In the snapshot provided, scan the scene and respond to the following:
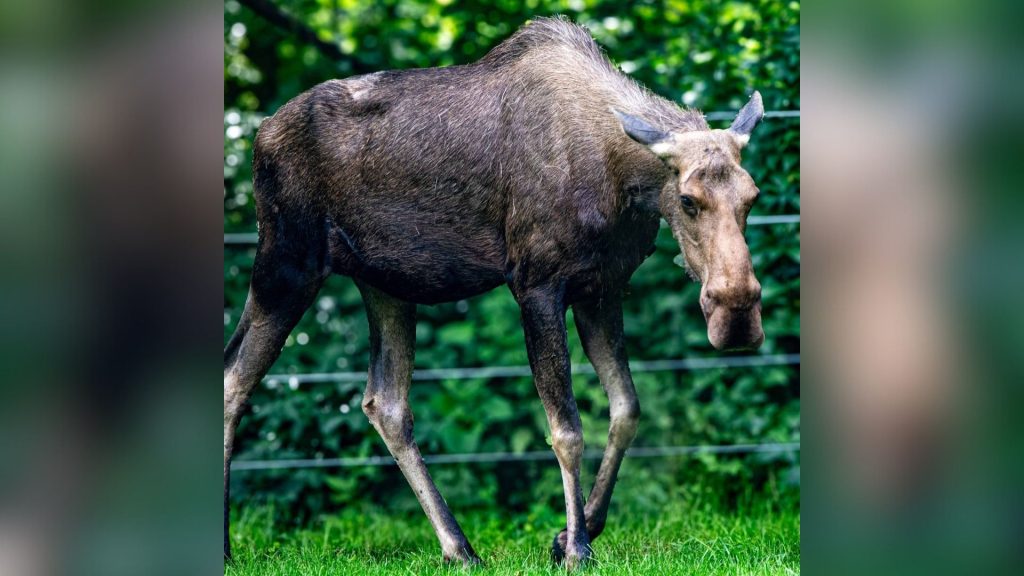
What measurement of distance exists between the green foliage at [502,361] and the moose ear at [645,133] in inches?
111

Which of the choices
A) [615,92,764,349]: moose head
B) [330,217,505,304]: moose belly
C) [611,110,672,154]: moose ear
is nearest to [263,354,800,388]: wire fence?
[330,217,505,304]: moose belly

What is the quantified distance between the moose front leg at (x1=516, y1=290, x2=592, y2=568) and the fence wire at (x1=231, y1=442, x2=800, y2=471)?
7.21ft

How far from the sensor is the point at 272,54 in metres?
8.19

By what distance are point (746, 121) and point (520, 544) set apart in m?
2.66

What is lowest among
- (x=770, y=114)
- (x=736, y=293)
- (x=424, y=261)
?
(x=736, y=293)

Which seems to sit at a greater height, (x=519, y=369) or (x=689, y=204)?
(x=689, y=204)

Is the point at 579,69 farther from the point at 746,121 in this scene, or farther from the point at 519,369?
the point at 519,369

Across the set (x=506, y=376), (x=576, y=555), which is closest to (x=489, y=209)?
(x=576, y=555)

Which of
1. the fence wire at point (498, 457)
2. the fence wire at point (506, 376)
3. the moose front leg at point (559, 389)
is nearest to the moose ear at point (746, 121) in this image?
the moose front leg at point (559, 389)

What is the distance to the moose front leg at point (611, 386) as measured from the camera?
546 centimetres

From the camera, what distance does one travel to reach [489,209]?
17.4 ft
